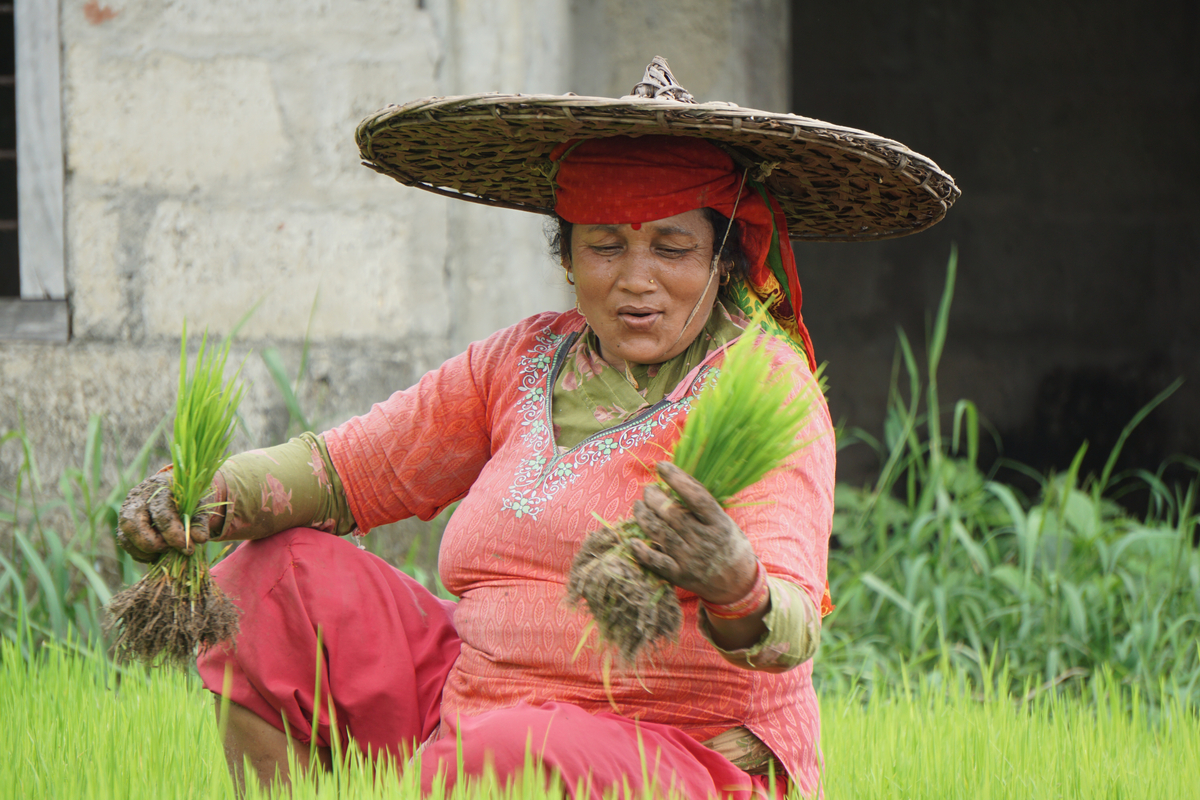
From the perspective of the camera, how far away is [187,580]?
6.15ft

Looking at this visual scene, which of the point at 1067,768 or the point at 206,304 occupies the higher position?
the point at 206,304

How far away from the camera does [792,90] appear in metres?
6.13

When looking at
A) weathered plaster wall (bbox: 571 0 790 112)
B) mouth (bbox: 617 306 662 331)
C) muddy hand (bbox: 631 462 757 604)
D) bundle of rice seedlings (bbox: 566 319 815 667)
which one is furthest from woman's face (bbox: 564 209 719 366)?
weathered plaster wall (bbox: 571 0 790 112)

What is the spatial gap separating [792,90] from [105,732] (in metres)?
5.03

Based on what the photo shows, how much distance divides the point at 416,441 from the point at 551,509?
42cm

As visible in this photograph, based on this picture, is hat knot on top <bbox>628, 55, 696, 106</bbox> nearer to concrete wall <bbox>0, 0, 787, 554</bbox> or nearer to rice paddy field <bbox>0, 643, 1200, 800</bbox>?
rice paddy field <bbox>0, 643, 1200, 800</bbox>

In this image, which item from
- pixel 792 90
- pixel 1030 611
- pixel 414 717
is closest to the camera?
pixel 414 717

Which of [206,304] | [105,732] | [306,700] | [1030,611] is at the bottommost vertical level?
[1030,611]

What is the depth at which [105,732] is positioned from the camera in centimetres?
213

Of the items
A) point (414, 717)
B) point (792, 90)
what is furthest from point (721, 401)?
point (792, 90)

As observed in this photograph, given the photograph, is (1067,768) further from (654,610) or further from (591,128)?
(591,128)

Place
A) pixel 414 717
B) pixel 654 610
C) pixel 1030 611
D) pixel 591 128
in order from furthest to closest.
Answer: pixel 1030 611
pixel 414 717
pixel 591 128
pixel 654 610

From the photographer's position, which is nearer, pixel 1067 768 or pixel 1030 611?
pixel 1067 768

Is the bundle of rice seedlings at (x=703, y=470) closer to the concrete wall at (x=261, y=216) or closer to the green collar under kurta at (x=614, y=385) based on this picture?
the green collar under kurta at (x=614, y=385)
